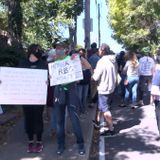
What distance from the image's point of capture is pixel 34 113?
8.70m

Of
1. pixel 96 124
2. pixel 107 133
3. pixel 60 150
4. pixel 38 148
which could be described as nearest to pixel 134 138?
pixel 107 133

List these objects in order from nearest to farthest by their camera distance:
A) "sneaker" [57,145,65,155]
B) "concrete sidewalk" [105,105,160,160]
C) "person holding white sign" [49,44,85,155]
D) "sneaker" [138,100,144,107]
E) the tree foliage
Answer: "person holding white sign" [49,44,85,155] → "sneaker" [57,145,65,155] → "concrete sidewalk" [105,105,160,160] → "sneaker" [138,100,144,107] → the tree foliage

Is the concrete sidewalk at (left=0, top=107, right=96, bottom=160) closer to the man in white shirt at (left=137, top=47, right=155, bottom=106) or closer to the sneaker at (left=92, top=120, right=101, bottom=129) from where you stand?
the sneaker at (left=92, top=120, right=101, bottom=129)

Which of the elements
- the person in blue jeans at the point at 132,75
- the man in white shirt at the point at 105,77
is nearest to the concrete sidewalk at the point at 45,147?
the man in white shirt at the point at 105,77

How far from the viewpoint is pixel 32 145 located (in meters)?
8.84

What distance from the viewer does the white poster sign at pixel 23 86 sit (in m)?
8.45

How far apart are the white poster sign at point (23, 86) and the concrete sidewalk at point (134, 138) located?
165 cm

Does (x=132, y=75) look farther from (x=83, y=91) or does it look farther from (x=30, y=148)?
(x=30, y=148)

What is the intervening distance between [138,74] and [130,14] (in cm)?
2624

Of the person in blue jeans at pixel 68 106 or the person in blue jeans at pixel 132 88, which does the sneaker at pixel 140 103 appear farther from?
the person in blue jeans at pixel 68 106

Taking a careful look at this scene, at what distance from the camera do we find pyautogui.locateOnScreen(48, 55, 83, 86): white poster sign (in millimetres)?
8438

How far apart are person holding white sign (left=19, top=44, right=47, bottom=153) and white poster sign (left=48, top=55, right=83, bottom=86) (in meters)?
0.20

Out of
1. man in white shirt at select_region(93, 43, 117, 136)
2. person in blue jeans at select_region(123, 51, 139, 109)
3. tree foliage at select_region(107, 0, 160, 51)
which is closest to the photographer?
man in white shirt at select_region(93, 43, 117, 136)

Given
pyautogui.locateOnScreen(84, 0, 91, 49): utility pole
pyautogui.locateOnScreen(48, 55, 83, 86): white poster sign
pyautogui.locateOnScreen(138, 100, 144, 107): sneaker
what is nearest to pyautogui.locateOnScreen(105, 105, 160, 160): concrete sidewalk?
pyautogui.locateOnScreen(138, 100, 144, 107): sneaker
